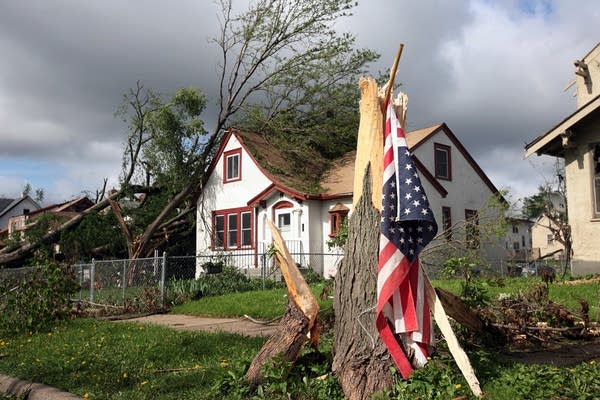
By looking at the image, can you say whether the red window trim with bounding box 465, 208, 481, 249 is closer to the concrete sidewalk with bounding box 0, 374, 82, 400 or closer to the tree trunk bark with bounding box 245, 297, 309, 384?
the tree trunk bark with bounding box 245, 297, 309, 384

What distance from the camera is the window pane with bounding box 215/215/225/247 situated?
1000 inches

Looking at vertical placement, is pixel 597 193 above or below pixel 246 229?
above

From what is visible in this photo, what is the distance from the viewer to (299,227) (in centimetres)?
2214

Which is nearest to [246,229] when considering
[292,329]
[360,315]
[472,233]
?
[472,233]

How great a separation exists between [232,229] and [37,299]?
1429cm

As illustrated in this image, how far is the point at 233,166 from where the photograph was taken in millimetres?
25469

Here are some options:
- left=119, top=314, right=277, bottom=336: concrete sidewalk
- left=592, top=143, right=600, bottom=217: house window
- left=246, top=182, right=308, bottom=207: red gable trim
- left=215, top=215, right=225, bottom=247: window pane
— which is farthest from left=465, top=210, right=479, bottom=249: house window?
left=215, top=215, right=225, bottom=247: window pane

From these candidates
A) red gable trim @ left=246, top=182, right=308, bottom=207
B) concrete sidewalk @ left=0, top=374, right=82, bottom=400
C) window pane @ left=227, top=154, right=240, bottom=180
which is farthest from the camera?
window pane @ left=227, top=154, right=240, bottom=180

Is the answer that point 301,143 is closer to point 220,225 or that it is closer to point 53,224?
point 220,225

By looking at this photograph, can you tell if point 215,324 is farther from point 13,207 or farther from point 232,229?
point 13,207

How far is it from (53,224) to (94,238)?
1811mm

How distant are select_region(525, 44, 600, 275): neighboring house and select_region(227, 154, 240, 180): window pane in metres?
13.1

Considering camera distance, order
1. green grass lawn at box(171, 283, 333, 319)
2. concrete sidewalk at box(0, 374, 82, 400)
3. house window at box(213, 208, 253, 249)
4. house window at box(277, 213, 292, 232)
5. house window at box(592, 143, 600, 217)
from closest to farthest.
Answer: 1. concrete sidewalk at box(0, 374, 82, 400)
2. green grass lawn at box(171, 283, 333, 319)
3. house window at box(592, 143, 600, 217)
4. house window at box(277, 213, 292, 232)
5. house window at box(213, 208, 253, 249)

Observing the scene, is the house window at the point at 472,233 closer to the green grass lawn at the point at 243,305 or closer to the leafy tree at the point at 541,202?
the green grass lawn at the point at 243,305
